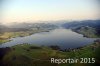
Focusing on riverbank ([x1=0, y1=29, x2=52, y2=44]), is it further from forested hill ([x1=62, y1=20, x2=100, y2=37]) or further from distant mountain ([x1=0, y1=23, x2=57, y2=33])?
forested hill ([x1=62, y1=20, x2=100, y2=37])

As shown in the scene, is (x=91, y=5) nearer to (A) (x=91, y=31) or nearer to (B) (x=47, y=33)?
(A) (x=91, y=31)

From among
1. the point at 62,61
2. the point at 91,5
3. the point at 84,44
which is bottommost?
the point at 62,61

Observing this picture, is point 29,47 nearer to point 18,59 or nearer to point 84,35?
point 18,59

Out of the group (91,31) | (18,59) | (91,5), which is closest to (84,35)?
(91,31)

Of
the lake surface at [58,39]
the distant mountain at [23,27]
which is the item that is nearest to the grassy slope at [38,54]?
the lake surface at [58,39]

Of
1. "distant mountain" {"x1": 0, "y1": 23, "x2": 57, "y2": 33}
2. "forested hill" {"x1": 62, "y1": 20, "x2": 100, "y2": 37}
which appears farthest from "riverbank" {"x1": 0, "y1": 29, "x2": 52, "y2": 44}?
"forested hill" {"x1": 62, "y1": 20, "x2": 100, "y2": 37}

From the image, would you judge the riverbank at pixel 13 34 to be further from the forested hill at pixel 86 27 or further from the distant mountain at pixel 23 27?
the forested hill at pixel 86 27

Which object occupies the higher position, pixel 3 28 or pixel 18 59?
pixel 3 28
